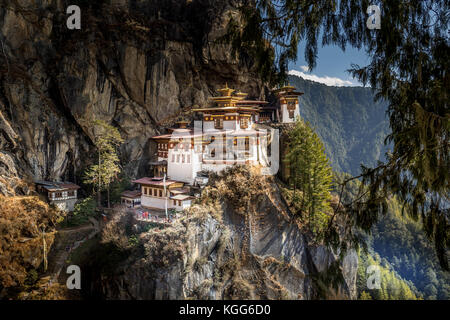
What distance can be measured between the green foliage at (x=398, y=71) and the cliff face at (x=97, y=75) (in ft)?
33.2

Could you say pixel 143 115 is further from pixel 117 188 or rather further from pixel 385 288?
pixel 385 288

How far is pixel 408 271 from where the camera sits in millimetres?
31359

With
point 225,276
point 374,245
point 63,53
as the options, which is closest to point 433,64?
point 225,276

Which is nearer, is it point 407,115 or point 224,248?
point 407,115

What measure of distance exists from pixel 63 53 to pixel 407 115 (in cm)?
1535

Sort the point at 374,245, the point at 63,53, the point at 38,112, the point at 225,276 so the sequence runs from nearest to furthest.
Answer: the point at 225,276, the point at 38,112, the point at 63,53, the point at 374,245

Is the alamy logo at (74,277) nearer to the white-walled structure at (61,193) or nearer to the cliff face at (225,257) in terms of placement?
the cliff face at (225,257)

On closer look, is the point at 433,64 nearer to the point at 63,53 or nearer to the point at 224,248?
the point at 224,248

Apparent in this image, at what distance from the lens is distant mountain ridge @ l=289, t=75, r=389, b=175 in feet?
99.3

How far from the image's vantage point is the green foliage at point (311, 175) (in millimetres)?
13859

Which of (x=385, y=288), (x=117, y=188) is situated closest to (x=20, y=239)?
(x=117, y=188)

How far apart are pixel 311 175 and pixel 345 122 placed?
90.6 ft

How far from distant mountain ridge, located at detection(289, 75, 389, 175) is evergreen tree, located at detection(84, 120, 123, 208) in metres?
18.9
